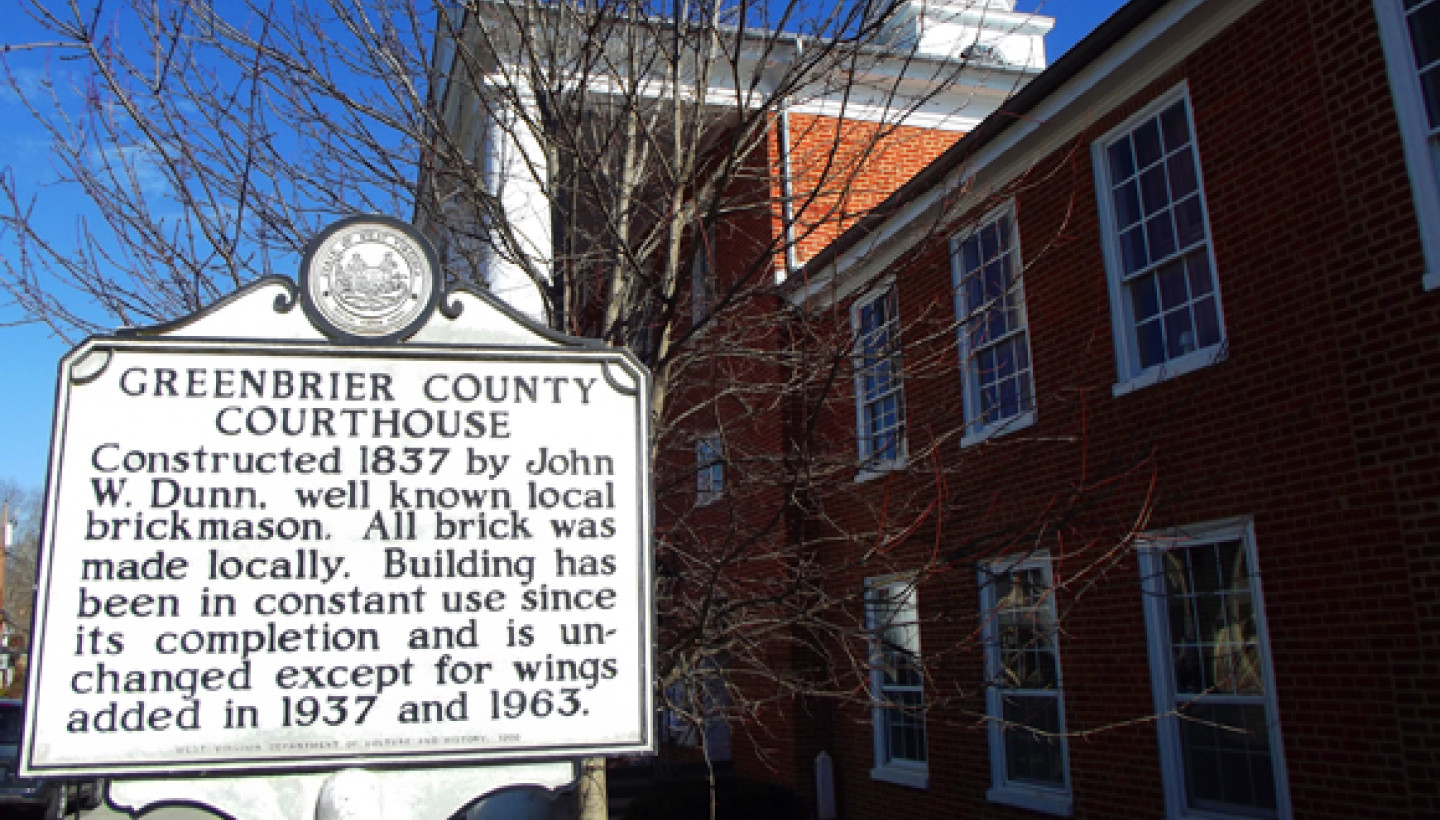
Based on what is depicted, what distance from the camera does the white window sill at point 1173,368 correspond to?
8062 mm

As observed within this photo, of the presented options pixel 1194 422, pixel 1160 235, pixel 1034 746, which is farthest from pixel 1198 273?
pixel 1034 746

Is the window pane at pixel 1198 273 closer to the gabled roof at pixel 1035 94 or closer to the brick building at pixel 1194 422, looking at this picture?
the brick building at pixel 1194 422

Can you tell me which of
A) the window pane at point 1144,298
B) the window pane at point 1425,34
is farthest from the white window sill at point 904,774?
the window pane at point 1425,34

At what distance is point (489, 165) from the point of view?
1023cm

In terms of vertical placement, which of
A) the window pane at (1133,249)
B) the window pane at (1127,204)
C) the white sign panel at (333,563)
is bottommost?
the white sign panel at (333,563)

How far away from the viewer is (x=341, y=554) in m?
3.18

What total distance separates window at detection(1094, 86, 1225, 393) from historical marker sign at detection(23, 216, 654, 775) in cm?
620

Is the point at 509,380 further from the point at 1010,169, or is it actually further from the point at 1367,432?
the point at 1010,169

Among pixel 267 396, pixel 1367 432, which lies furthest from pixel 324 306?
pixel 1367 432

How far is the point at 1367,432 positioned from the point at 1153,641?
7.89ft

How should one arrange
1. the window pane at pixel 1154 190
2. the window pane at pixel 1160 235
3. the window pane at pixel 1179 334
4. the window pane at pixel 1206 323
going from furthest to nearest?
1. the window pane at pixel 1154 190
2. the window pane at pixel 1160 235
3. the window pane at pixel 1179 334
4. the window pane at pixel 1206 323

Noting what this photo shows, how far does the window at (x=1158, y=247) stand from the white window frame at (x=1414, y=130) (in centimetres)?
166

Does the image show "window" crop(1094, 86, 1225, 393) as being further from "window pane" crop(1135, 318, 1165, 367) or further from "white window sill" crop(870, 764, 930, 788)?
"white window sill" crop(870, 764, 930, 788)

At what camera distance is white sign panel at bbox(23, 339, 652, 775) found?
3.01 metres
